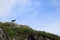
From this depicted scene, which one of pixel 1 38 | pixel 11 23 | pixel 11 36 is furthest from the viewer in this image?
pixel 11 23

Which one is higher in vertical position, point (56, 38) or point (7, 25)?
point (7, 25)

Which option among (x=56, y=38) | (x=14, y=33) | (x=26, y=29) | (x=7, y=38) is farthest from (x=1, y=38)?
(x=56, y=38)

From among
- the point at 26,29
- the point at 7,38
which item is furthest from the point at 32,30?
the point at 7,38

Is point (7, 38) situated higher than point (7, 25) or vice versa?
point (7, 25)

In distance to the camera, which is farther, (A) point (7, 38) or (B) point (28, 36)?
(B) point (28, 36)

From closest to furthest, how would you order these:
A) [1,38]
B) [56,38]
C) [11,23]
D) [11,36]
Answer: [1,38], [11,36], [56,38], [11,23]

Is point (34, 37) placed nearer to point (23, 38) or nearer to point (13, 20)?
point (23, 38)

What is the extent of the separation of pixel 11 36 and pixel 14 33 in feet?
4.90

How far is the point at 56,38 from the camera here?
44.0 meters

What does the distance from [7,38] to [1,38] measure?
1.75m

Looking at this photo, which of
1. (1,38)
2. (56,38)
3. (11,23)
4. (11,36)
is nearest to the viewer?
(1,38)

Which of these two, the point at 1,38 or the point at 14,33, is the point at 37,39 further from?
the point at 1,38

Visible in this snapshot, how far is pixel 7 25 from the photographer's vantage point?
46.4m

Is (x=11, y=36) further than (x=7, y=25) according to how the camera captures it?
No
